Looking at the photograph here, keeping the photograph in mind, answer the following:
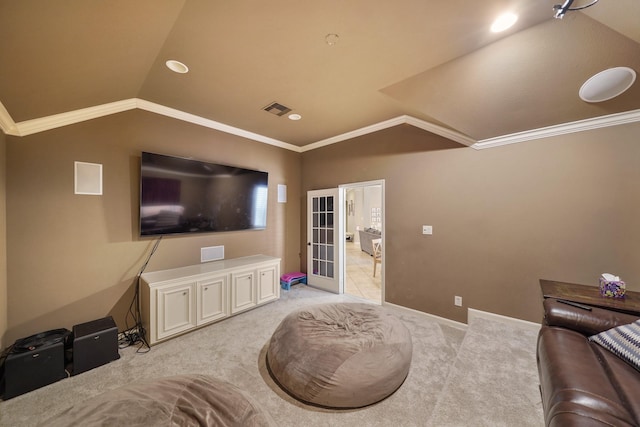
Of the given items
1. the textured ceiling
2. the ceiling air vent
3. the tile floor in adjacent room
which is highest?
the ceiling air vent

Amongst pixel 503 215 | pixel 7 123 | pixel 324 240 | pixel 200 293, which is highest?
pixel 7 123

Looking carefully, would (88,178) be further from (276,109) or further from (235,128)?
(276,109)

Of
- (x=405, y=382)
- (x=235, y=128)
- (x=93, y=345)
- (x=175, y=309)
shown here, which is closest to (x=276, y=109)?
(x=235, y=128)

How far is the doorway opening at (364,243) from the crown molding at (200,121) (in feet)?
5.32

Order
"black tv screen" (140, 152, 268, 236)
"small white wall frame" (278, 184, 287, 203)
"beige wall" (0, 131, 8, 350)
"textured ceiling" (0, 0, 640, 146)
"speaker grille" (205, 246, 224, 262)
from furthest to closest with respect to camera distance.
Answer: "small white wall frame" (278, 184, 287, 203)
"speaker grille" (205, 246, 224, 262)
"black tv screen" (140, 152, 268, 236)
"beige wall" (0, 131, 8, 350)
"textured ceiling" (0, 0, 640, 146)

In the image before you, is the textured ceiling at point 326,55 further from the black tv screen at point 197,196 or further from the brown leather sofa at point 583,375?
the brown leather sofa at point 583,375

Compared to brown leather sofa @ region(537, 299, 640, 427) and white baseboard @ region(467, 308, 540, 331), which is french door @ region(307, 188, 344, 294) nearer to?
white baseboard @ region(467, 308, 540, 331)

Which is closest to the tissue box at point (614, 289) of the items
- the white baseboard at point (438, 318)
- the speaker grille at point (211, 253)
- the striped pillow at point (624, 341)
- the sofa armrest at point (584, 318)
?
the sofa armrest at point (584, 318)

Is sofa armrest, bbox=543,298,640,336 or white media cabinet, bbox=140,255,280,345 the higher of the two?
sofa armrest, bbox=543,298,640,336

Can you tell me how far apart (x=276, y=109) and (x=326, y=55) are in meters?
1.26

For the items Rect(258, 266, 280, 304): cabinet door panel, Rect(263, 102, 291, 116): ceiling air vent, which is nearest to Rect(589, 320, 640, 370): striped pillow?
Rect(258, 266, 280, 304): cabinet door panel

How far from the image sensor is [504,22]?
1.54 m

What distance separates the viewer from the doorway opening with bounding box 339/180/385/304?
4.12m

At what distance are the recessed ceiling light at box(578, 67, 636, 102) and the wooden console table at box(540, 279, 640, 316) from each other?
5.52 ft
